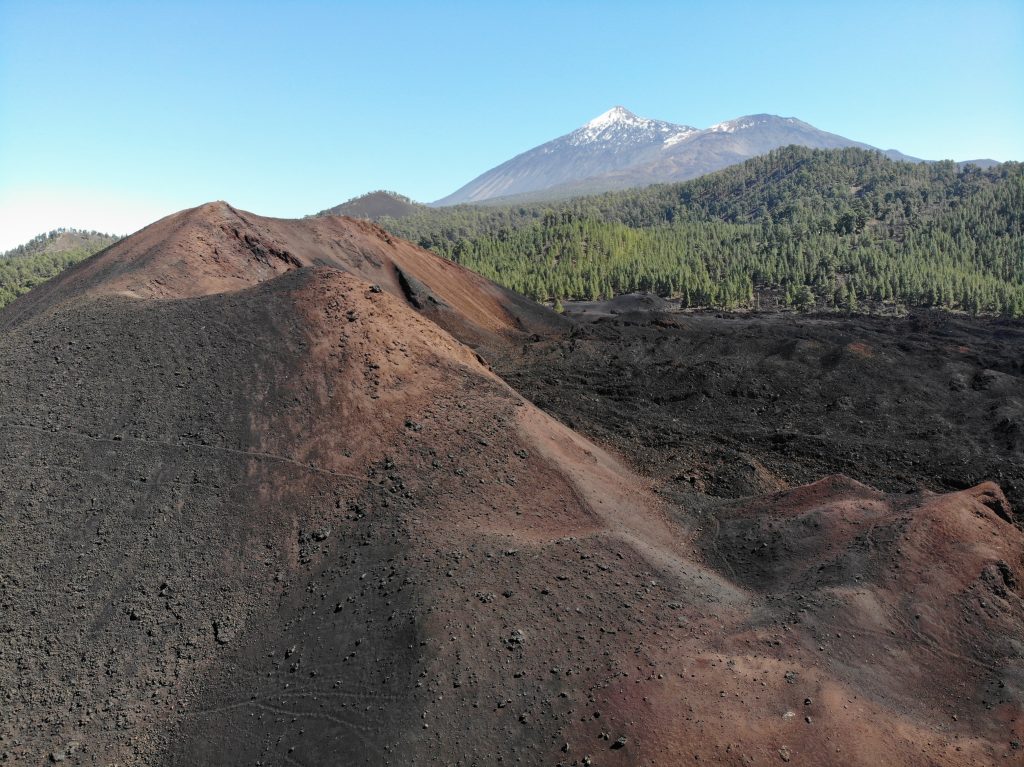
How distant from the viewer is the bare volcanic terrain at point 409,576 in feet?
35.0

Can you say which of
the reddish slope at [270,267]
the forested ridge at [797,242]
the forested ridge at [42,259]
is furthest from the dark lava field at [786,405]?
the forested ridge at [42,259]

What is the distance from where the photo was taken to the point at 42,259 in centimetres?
9194

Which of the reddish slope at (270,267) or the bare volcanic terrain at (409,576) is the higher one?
the reddish slope at (270,267)

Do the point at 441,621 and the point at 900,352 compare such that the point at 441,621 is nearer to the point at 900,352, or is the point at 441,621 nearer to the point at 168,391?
the point at 168,391

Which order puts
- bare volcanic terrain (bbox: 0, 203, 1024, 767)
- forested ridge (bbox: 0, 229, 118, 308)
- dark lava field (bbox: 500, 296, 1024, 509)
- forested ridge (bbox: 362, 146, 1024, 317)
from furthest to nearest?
forested ridge (bbox: 362, 146, 1024, 317) → forested ridge (bbox: 0, 229, 118, 308) → dark lava field (bbox: 500, 296, 1024, 509) → bare volcanic terrain (bbox: 0, 203, 1024, 767)

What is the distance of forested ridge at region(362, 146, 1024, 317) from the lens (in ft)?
251

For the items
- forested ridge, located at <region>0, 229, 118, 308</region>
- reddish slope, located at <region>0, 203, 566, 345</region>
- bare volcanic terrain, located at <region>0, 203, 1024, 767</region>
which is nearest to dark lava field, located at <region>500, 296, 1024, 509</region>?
bare volcanic terrain, located at <region>0, 203, 1024, 767</region>

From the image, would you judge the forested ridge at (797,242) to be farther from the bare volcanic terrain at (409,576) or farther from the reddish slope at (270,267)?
the bare volcanic terrain at (409,576)

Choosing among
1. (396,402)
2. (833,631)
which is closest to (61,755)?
(396,402)

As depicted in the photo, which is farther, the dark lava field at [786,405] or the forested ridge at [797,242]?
the forested ridge at [797,242]

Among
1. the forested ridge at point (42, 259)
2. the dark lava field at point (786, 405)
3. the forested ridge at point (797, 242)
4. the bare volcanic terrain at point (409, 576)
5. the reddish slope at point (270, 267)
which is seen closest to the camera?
the bare volcanic terrain at point (409, 576)

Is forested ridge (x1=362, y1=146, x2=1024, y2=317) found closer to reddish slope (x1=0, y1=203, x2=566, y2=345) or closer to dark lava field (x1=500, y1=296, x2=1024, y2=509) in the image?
reddish slope (x1=0, y1=203, x2=566, y2=345)

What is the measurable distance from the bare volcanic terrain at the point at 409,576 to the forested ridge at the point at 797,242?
54841 mm

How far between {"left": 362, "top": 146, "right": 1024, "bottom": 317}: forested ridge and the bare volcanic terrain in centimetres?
5484
